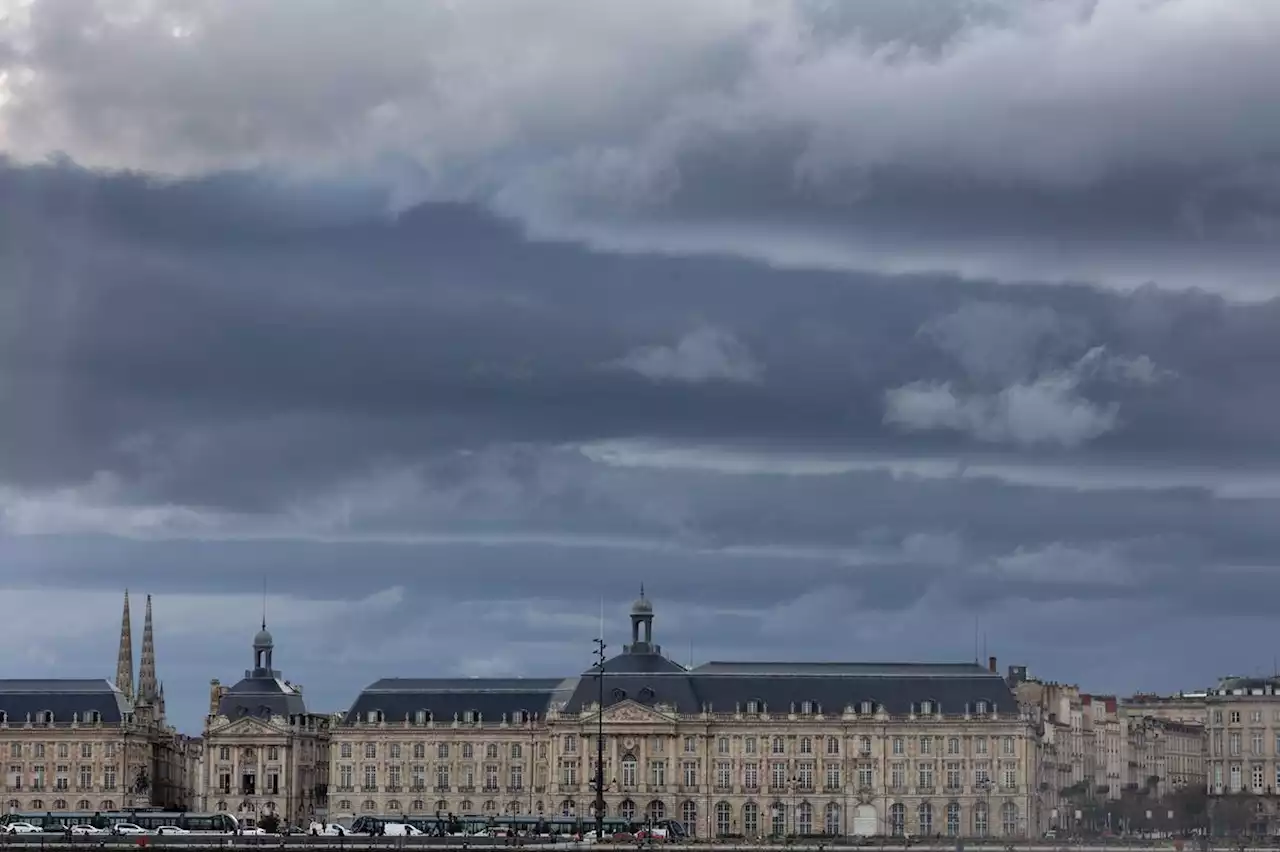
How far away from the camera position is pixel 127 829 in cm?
19400

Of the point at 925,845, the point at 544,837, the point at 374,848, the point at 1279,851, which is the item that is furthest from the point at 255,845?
the point at 1279,851

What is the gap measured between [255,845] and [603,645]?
22.9m

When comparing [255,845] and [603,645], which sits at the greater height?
[603,645]

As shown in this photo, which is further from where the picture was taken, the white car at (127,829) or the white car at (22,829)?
the white car at (22,829)

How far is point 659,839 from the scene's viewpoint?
193125mm

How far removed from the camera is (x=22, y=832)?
194 meters

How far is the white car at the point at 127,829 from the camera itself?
190500 mm

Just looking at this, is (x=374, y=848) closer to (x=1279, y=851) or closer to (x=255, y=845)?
(x=255, y=845)

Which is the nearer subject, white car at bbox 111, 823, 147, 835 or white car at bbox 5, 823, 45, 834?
white car at bbox 111, 823, 147, 835

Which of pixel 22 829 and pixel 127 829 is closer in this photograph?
pixel 127 829

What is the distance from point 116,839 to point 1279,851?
218ft

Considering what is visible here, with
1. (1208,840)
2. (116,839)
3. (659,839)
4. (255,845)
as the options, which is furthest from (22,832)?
(1208,840)

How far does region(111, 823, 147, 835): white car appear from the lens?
7500 inches

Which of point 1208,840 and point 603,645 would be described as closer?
point 603,645
